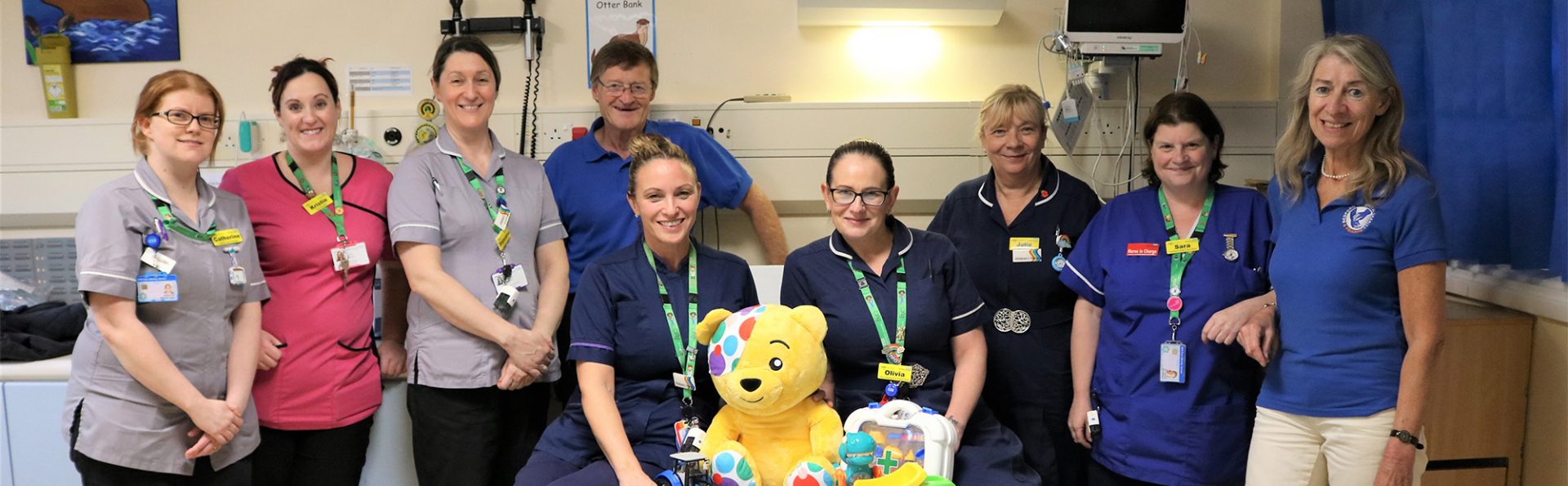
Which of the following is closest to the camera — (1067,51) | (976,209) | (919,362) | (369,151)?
(919,362)

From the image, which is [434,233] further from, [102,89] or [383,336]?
[102,89]

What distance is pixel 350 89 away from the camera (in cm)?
357

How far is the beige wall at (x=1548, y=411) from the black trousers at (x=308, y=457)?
109 inches

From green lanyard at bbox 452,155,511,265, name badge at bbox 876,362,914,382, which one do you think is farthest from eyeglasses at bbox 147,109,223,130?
name badge at bbox 876,362,914,382

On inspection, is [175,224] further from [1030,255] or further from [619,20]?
[1030,255]

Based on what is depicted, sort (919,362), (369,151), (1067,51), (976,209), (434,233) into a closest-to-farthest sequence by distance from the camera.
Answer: (919,362), (434,233), (976,209), (1067,51), (369,151)

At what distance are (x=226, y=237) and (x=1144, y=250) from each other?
203 centimetres

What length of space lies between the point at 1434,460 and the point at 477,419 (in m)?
2.30

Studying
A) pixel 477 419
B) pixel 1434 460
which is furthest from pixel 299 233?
pixel 1434 460

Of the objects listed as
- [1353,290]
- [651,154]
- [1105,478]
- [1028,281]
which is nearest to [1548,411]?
[1353,290]

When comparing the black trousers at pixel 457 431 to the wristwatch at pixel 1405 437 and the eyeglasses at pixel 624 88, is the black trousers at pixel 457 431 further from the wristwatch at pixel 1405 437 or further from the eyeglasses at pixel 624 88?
the wristwatch at pixel 1405 437

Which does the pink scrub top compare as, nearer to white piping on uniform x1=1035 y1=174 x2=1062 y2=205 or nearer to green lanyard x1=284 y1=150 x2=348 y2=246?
green lanyard x1=284 y1=150 x2=348 y2=246

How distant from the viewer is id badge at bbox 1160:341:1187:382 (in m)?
2.20

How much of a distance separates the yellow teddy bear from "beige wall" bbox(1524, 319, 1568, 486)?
1654mm
